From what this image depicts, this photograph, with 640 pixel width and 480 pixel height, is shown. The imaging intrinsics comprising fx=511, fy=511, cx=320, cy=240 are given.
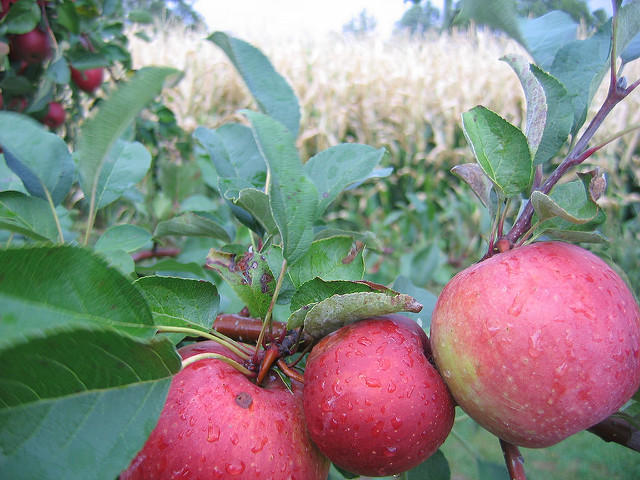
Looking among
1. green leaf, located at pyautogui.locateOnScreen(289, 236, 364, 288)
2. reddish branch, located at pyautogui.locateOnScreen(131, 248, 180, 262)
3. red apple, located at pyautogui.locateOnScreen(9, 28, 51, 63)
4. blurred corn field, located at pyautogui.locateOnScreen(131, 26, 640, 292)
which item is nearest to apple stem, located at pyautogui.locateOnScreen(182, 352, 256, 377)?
green leaf, located at pyautogui.locateOnScreen(289, 236, 364, 288)

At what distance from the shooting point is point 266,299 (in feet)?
1.33

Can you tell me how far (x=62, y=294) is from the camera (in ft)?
0.86

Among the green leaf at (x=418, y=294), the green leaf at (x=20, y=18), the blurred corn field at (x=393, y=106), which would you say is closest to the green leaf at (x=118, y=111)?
the green leaf at (x=418, y=294)

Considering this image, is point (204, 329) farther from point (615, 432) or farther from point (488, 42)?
point (488, 42)

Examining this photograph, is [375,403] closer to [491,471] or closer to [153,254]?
[491,471]

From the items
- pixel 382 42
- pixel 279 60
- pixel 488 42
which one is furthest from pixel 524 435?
pixel 488 42

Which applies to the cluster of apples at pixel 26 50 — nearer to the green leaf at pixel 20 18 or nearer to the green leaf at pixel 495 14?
Result: the green leaf at pixel 20 18

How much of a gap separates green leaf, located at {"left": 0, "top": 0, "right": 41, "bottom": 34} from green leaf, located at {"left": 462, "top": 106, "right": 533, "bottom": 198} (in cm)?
94

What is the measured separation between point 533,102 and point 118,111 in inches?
11.6

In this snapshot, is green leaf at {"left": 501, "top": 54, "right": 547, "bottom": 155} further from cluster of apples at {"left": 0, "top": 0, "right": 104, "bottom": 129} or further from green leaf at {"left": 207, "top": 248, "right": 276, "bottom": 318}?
cluster of apples at {"left": 0, "top": 0, "right": 104, "bottom": 129}

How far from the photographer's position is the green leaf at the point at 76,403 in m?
0.24

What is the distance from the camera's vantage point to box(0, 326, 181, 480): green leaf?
0.24 m

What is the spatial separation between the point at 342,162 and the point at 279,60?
12.0ft

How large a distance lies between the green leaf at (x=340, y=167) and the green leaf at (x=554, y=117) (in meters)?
0.14
